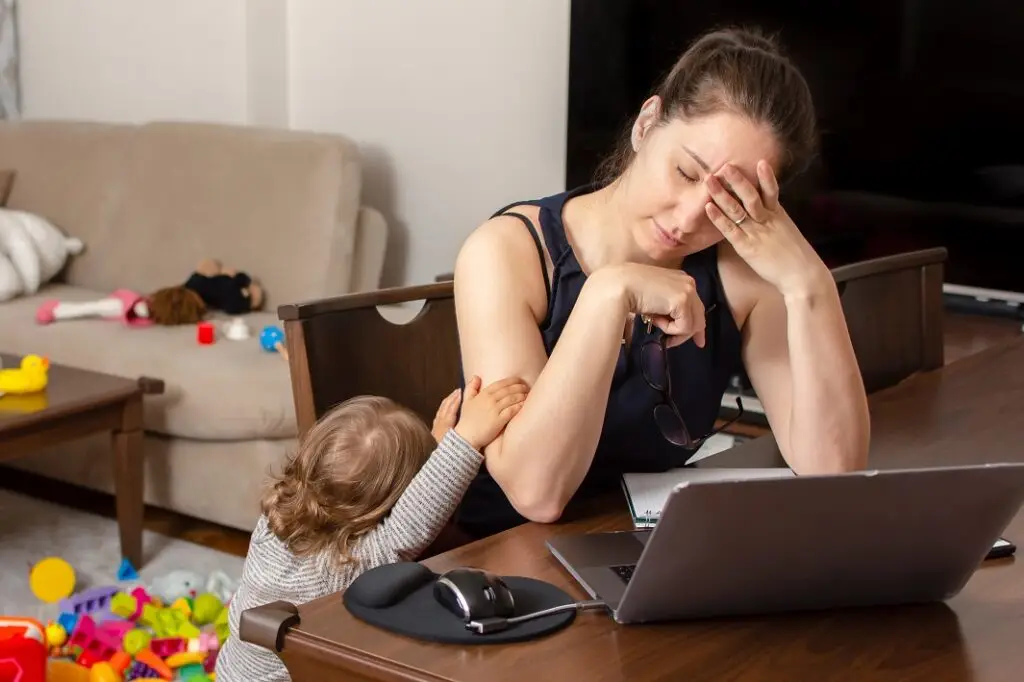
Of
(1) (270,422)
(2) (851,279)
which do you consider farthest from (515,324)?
(1) (270,422)

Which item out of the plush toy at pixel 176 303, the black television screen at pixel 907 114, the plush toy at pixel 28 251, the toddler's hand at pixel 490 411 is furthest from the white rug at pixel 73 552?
the toddler's hand at pixel 490 411

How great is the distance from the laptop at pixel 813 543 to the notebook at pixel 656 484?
157 millimetres

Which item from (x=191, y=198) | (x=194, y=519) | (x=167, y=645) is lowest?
(x=194, y=519)

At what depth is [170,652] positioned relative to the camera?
2.33 metres

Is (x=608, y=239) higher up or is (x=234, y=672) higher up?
(x=608, y=239)

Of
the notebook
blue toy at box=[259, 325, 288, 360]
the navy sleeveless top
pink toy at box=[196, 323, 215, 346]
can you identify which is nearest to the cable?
the notebook

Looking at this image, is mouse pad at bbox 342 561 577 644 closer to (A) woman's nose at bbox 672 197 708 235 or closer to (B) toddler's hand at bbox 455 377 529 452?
(B) toddler's hand at bbox 455 377 529 452

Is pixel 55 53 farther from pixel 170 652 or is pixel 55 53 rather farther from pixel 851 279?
pixel 851 279

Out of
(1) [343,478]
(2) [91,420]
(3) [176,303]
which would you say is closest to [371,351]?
(1) [343,478]

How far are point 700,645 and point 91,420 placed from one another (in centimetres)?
205

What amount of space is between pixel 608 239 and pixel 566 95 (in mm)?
2121

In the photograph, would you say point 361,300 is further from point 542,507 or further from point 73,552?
point 73,552

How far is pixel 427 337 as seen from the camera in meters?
1.58

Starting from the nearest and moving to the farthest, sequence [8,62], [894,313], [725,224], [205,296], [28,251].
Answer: [725,224], [894,313], [205,296], [28,251], [8,62]
